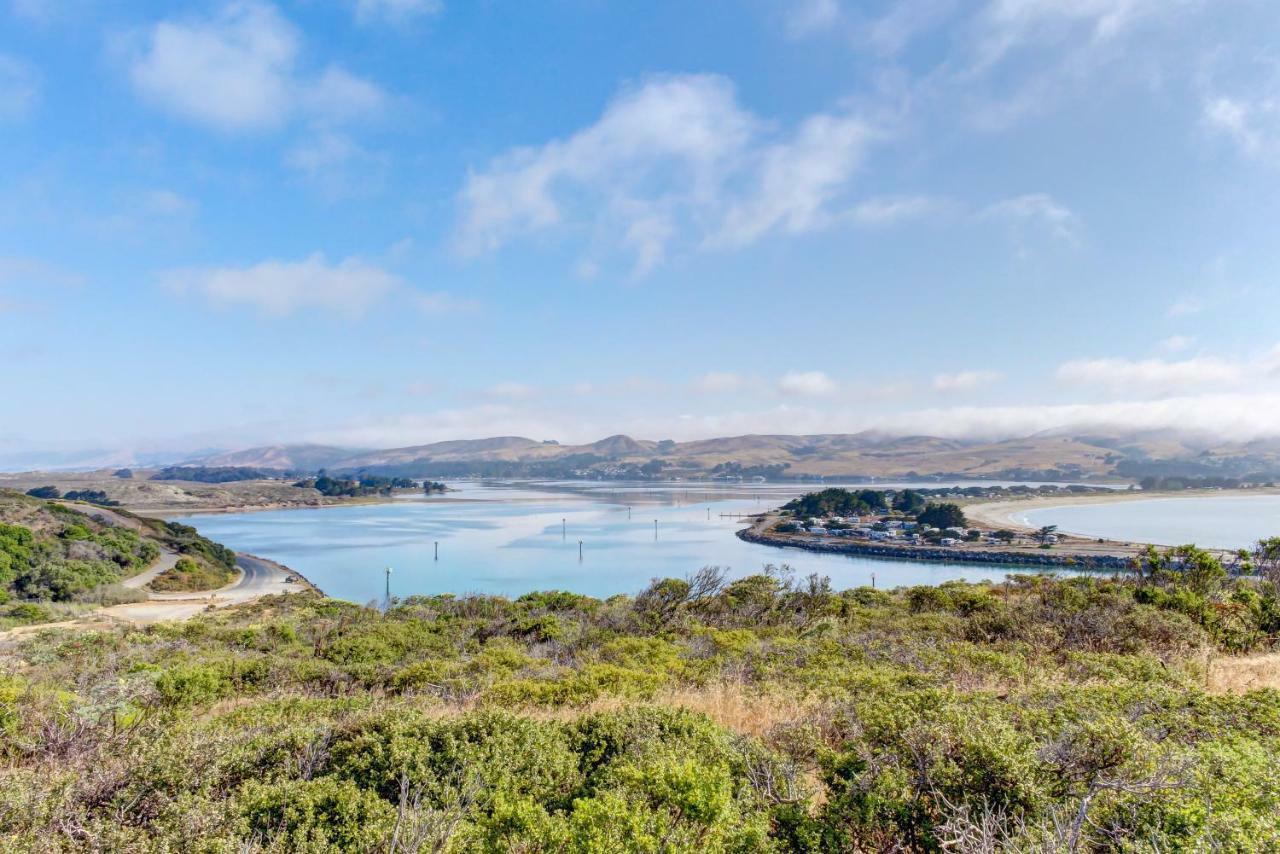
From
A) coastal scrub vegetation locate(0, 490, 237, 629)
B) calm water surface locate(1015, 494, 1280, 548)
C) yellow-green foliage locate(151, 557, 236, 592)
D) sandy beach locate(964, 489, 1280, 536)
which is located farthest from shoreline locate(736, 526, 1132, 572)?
coastal scrub vegetation locate(0, 490, 237, 629)

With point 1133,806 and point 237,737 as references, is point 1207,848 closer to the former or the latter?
point 1133,806

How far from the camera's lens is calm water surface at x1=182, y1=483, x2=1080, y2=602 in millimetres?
40094

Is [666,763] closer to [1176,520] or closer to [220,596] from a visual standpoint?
[220,596]

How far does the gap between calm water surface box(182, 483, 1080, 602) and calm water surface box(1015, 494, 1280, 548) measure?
80.0ft

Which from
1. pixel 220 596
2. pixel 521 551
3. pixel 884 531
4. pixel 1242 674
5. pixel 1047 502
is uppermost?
pixel 1242 674

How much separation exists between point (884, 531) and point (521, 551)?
38.8 m

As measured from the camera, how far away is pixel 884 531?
6500 cm

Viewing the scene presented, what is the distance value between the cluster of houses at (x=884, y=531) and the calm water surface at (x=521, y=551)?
9.23 meters

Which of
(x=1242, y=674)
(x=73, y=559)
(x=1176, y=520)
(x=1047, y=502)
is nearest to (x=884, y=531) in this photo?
(x=1176, y=520)

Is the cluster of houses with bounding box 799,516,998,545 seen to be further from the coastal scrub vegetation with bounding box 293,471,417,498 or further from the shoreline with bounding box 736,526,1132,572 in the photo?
the coastal scrub vegetation with bounding box 293,471,417,498

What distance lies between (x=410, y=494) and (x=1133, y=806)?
514 ft

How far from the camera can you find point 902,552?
5509 centimetres

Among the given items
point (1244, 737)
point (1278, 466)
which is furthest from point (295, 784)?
point (1278, 466)

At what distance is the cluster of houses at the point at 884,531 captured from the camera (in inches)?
2356
